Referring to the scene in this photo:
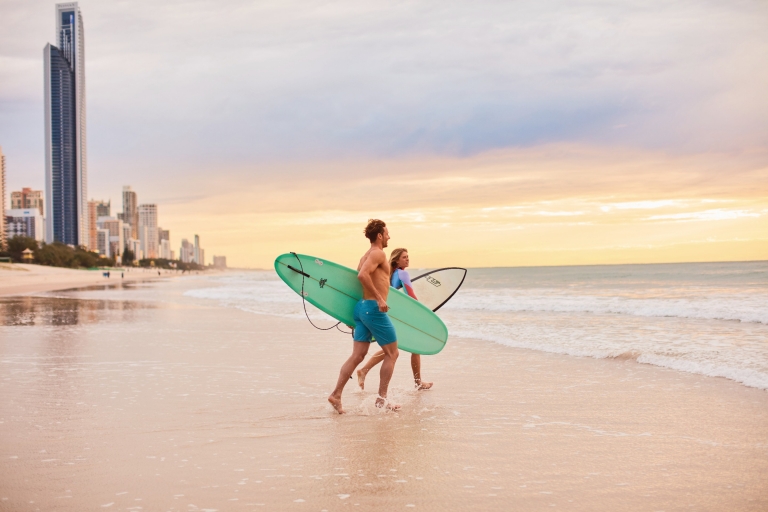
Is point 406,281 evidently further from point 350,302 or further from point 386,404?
point 386,404

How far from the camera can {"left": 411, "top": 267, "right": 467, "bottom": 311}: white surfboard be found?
7.70 m

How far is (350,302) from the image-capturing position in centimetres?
625

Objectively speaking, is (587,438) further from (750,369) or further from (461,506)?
(750,369)

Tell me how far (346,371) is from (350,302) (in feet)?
3.34

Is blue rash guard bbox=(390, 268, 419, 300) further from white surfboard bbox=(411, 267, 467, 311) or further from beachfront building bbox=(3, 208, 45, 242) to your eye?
beachfront building bbox=(3, 208, 45, 242)

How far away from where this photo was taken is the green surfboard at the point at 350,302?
6.23m

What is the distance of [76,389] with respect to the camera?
20.6ft

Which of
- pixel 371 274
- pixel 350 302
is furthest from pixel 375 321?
pixel 350 302

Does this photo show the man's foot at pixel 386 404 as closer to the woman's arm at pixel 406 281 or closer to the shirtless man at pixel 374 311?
the shirtless man at pixel 374 311

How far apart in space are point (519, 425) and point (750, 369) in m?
3.77

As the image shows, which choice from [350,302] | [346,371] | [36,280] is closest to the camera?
[346,371]

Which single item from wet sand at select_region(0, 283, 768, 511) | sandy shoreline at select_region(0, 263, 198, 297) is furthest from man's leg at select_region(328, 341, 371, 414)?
sandy shoreline at select_region(0, 263, 198, 297)

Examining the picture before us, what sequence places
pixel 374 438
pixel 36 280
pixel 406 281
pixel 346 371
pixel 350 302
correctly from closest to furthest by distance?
pixel 374 438 < pixel 346 371 < pixel 350 302 < pixel 406 281 < pixel 36 280

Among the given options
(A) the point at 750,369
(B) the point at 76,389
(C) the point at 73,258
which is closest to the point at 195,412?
(B) the point at 76,389
